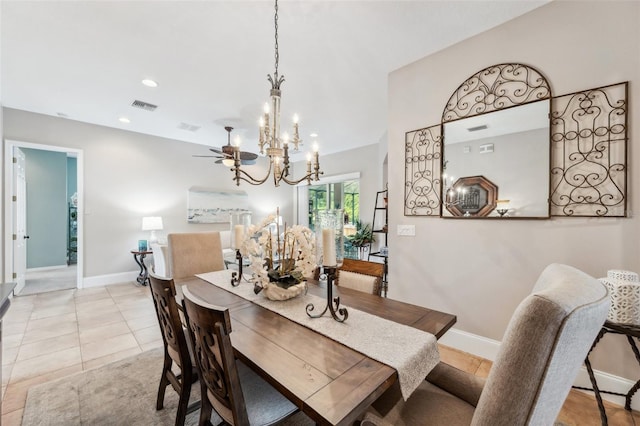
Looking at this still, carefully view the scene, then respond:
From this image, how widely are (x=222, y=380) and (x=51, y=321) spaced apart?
3.68 m

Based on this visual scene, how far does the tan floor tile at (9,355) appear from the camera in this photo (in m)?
2.30

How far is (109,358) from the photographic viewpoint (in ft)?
7.81

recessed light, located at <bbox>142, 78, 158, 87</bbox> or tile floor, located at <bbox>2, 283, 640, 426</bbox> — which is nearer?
tile floor, located at <bbox>2, 283, 640, 426</bbox>

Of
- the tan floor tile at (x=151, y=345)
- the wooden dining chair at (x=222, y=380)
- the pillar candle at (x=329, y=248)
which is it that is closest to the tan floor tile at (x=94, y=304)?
the tan floor tile at (x=151, y=345)

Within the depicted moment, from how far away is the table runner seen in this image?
3.14ft

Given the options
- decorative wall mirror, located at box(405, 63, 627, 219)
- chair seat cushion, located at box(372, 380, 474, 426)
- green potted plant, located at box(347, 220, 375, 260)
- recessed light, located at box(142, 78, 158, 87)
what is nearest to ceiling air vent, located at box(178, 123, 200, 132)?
recessed light, located at box(142, 78, 158, 87)

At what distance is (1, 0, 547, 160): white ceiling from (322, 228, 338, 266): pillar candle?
1773 mm

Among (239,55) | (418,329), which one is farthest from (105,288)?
(418,329)

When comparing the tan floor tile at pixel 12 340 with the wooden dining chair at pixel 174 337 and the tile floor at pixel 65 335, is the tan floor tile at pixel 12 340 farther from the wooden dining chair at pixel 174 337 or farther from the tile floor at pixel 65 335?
the wooden dining chair at pixel 174 337

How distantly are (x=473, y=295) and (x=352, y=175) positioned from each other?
401 centimetres

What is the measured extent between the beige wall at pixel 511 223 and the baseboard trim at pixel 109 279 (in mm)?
4953

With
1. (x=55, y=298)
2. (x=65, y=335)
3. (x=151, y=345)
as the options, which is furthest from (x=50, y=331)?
(x=55, y=298)

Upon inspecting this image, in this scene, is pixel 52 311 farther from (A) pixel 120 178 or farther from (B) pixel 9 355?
(A) pixel 120 178

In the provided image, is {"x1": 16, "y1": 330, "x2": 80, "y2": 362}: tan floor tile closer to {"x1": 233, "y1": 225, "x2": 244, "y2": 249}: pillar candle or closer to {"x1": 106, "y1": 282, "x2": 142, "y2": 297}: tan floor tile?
{"x1": 106, "y1": 282, "x2": 142, "y2": 297}: tan floor tile
